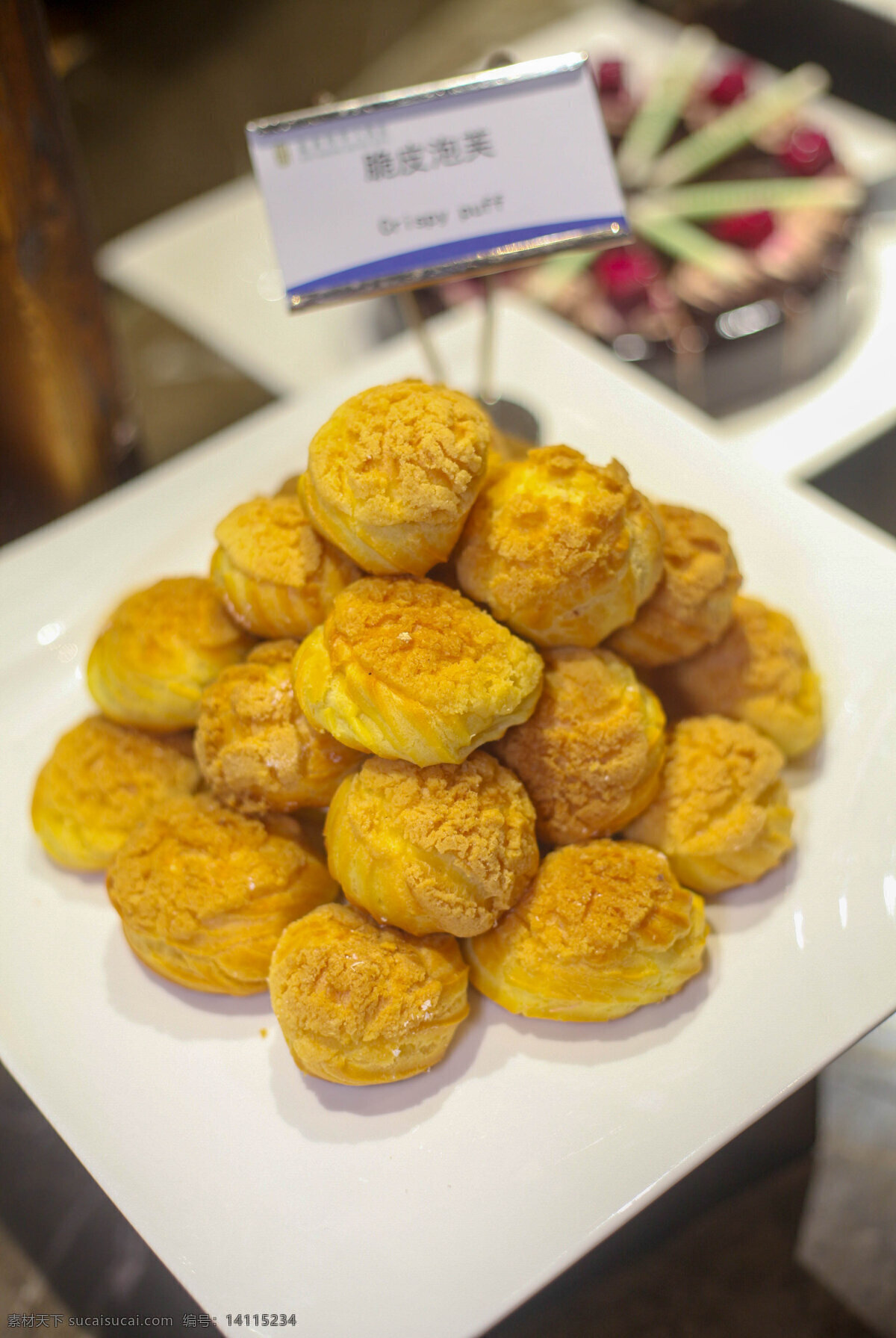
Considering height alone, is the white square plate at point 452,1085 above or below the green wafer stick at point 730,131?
below

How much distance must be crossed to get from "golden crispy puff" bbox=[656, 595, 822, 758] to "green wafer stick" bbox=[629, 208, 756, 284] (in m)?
1.15

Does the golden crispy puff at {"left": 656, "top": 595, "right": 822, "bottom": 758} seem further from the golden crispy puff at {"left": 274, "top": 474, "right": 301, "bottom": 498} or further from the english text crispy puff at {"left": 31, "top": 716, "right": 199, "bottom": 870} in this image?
the english text crispy puff at {"left": 31, "top": 716, "right": 199, "bottom": 870}

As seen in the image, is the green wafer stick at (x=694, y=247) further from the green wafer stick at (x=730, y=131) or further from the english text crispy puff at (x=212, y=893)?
the english text crispy puff at (x=212, y=893)

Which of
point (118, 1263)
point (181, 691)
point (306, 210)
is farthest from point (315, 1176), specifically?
point (306, 210)

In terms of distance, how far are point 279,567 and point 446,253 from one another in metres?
0.49

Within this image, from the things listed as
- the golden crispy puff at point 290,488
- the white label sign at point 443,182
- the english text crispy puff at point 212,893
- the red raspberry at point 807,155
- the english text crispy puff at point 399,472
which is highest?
the white label sign at point 443,182

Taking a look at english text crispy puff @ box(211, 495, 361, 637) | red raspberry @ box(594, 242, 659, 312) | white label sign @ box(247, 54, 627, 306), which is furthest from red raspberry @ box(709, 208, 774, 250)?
english text crispy puff @ box(211, 495, 361, 637)

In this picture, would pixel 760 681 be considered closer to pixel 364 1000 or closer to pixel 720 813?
pixel 720 813

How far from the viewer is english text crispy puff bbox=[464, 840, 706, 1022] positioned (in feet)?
3.71

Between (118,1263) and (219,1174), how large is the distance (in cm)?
40

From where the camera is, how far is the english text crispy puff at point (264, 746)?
A: 1.21m

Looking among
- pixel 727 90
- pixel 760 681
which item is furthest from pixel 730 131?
pixel 760 681

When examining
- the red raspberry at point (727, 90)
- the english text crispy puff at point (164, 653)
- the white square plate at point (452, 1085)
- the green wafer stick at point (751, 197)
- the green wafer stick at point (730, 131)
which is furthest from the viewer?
the red raspberry at point (727, 90)

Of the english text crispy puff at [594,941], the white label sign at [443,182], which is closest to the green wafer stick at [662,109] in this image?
the white label sign at [443,182]
